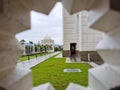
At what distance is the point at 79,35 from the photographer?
17.2 metres

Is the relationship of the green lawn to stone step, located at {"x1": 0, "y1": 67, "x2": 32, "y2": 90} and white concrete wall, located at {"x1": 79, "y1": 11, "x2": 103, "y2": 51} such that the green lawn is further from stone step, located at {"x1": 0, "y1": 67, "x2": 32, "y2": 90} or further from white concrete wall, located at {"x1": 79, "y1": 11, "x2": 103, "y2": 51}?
white concrete wall, located at {"x1": 79, "y1": 11, "x2": 103, "y2": 51}

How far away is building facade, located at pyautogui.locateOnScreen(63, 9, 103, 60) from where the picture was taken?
620 inches

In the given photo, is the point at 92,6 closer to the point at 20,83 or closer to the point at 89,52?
the point at 20,83

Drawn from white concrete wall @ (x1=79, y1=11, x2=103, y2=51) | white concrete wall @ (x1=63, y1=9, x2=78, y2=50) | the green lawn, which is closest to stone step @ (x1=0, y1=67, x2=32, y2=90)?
the green lawn

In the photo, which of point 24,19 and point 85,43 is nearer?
point 24,19

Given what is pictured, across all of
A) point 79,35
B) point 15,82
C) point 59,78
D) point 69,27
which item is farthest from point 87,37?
point 15,82

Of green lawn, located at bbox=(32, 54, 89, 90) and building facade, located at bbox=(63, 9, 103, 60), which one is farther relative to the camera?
building facade, located at bbox=(63, 9, 103, 60)

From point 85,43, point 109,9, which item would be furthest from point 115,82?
point 85,43

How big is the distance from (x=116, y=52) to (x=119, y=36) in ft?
0.20

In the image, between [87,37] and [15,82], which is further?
[87,37]

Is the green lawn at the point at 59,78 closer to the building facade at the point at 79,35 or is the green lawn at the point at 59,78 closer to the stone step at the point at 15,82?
the building facade at the point at 79,35

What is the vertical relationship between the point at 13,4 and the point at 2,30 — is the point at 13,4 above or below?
above

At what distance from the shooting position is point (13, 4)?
877 millimetres

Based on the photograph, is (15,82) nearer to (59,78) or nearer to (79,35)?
(59,78)
